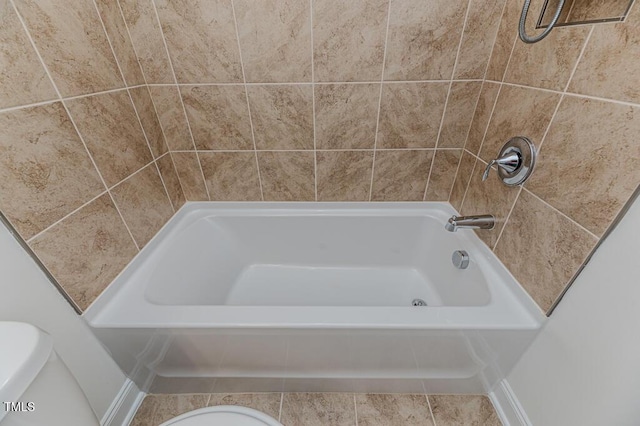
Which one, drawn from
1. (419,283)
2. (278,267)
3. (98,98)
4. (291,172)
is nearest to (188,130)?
Result: (98,98)

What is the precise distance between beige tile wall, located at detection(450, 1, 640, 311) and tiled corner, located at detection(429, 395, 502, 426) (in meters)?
0.50

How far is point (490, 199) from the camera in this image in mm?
943

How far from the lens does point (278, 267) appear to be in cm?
140

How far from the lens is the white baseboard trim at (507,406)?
32.6 inches

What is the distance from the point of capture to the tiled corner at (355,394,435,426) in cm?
92

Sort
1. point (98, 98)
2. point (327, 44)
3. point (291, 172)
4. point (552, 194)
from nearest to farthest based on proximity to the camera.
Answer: point (552, 194)
point (98, 98)
point (327, 44)
point (291, 172)

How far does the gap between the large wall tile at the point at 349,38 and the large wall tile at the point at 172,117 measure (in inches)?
23.4

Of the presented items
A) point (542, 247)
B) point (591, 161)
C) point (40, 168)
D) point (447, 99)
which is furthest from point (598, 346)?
point (40, 168)

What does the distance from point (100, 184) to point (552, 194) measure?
132cm

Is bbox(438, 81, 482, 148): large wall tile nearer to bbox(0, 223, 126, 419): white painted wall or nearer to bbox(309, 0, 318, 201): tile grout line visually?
bbox(309, 0, 318, 201): tile grout line

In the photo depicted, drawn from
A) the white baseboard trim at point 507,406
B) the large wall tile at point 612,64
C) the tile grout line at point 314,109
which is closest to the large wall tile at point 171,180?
the tile grout line at point 314,109

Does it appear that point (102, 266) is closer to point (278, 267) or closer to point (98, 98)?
point (98, 98)

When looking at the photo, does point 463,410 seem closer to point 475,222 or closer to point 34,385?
point 475,222

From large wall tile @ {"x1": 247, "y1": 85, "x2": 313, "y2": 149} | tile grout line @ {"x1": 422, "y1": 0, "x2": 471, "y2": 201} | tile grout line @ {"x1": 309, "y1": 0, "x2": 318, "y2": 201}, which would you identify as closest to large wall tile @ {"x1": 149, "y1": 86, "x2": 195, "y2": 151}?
large wall tile @ {"x1": 247, "y1": 85, "x2": 313, "y2": 149}
